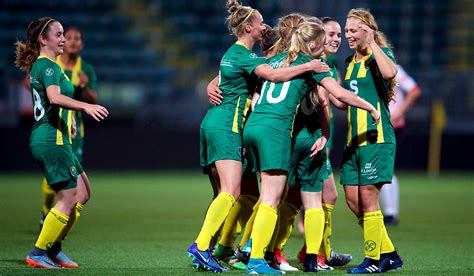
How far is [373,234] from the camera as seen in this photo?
6.36 meters

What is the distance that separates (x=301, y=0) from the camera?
2081 centimetres

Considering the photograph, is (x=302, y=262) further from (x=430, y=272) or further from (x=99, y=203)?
(x=99, y=203)

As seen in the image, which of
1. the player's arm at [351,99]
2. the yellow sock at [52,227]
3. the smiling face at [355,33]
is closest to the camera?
the player's arm at [351,99]

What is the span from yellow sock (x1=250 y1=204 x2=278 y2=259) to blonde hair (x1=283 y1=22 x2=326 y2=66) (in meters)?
1.03

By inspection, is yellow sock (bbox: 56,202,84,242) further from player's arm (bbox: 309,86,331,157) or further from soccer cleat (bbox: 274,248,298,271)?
player's arm (bbox: 309,86,331,157)

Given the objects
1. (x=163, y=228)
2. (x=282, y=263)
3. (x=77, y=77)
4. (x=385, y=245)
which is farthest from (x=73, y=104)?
(x=163, y=228)

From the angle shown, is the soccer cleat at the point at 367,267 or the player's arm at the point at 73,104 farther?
the soccer cleat at the point at 367,267

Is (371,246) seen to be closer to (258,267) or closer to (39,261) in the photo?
(258,267)

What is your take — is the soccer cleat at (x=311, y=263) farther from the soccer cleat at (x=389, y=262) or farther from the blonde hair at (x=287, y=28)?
the blonde hair at (x=287, y=28)

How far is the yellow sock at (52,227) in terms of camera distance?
21.7 feet

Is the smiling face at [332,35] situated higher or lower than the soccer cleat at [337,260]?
higher

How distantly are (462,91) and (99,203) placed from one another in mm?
9334

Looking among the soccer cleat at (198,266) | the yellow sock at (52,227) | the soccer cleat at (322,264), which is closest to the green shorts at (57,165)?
the yellow sock at (52,227)

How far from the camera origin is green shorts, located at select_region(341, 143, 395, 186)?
20.8ft
